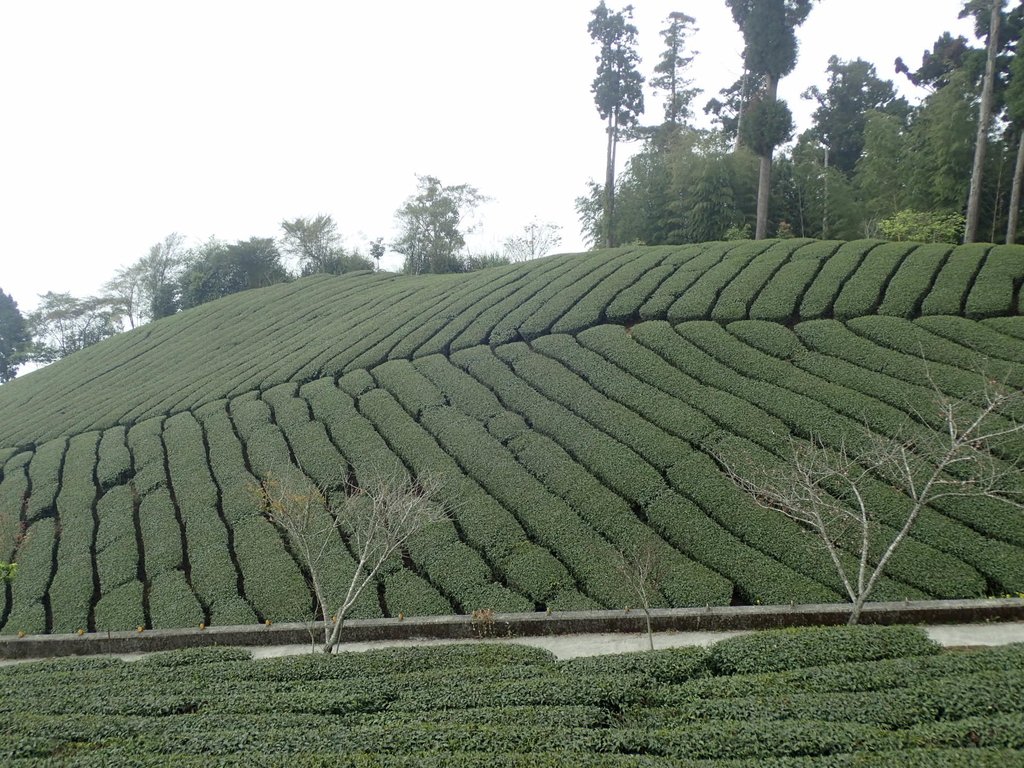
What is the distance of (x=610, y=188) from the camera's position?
37219mm

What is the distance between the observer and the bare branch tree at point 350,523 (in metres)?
11.6

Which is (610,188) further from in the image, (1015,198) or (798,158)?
(1015,198)

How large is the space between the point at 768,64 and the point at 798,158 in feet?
34.0

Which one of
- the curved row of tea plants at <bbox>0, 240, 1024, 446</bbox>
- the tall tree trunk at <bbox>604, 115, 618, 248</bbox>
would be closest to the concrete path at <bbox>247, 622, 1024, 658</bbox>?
the curved row of tea plants at <bbox>0, 240, 1024, 446</bbox>

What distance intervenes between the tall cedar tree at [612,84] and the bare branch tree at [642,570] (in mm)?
26357

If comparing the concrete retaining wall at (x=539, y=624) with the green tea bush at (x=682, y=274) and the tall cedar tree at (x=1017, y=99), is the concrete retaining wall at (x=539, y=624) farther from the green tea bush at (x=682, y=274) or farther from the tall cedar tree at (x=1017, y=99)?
the tall cedar tree at (x=1017, y=99)

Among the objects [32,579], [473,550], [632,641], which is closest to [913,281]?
[632,641]

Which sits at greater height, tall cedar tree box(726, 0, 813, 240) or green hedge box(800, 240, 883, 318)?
tall cedar tree box(726, 0, 813, 240)

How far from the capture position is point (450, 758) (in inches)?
244

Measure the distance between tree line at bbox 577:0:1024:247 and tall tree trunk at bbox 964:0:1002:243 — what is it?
0.15 ft

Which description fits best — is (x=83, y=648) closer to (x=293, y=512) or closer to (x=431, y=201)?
(x=293, y=512)

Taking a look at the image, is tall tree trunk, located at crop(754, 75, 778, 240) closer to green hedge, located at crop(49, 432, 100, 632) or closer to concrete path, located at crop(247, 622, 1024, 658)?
concrete path, located at crop(247, 622, 1024, 658)

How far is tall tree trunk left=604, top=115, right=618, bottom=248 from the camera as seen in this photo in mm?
36938

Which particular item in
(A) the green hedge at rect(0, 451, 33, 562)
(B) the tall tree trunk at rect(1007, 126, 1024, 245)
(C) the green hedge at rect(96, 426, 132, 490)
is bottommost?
(A) the green hedge at rect(0, 451, 33, 562)
